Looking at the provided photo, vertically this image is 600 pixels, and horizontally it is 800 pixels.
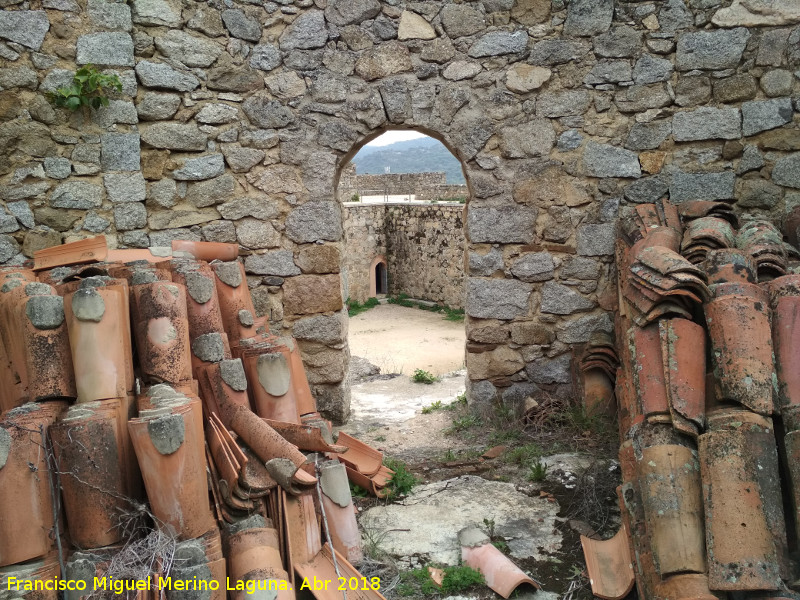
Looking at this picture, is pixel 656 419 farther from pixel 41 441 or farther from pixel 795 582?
pixel 41 441

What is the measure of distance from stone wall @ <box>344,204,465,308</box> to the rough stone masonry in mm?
8172

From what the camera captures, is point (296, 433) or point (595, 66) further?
point (595, 66)

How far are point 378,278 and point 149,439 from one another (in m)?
13.4

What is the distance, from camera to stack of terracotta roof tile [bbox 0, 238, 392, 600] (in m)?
2.61

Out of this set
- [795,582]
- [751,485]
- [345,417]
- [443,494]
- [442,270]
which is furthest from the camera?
[442,270]

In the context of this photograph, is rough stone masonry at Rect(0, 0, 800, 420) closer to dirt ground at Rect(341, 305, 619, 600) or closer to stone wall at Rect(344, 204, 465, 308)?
dirt ground at Rect(341, 305, 619, 600)

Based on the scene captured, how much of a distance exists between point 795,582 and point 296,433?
2.24 m

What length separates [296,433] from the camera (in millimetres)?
3424

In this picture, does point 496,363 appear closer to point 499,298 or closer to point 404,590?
point 499,298

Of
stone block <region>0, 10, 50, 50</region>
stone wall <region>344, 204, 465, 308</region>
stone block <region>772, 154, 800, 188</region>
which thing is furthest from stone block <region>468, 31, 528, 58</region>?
stone wall <region>344, 204, 465, 308</region>

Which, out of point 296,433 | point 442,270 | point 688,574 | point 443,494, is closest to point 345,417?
point 443,494

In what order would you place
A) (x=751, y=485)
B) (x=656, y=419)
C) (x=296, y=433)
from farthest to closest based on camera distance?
(x=296, y=433) → (x=656, y=419) → (x=751, y=485)

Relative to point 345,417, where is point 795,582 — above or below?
above

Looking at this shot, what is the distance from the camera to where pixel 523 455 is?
4477 mm
